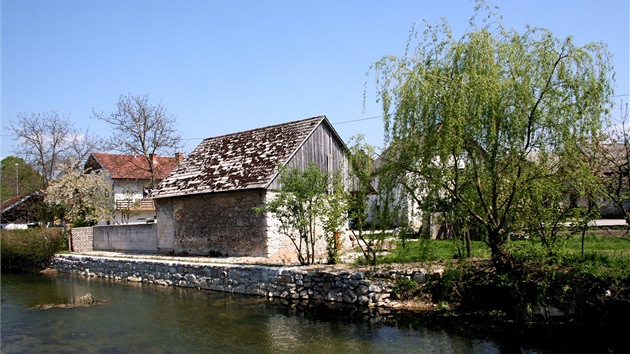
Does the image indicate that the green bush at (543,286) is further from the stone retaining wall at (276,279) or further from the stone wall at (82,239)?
the stone wall at (82,239)

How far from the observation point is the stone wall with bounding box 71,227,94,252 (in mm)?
24969

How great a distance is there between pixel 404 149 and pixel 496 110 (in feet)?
6.98

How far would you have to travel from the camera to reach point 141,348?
9641mm

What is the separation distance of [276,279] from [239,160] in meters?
7.25

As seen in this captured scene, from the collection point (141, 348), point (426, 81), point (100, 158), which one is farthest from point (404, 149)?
point (100, 158)

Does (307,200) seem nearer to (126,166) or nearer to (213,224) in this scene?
(213,224)

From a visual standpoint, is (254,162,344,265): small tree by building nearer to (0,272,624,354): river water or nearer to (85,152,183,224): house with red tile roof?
(0,272,624,354): river water

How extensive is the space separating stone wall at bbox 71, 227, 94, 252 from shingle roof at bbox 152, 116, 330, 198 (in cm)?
719

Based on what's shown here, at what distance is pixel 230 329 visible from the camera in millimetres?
10617

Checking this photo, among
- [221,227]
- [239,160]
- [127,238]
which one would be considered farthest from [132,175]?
[221,227]

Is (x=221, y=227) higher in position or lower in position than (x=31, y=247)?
higher

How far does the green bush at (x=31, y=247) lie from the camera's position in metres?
23.5

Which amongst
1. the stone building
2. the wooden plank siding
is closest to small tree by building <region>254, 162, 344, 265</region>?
the stone building

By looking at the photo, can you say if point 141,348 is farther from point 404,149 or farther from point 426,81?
point 426,81
